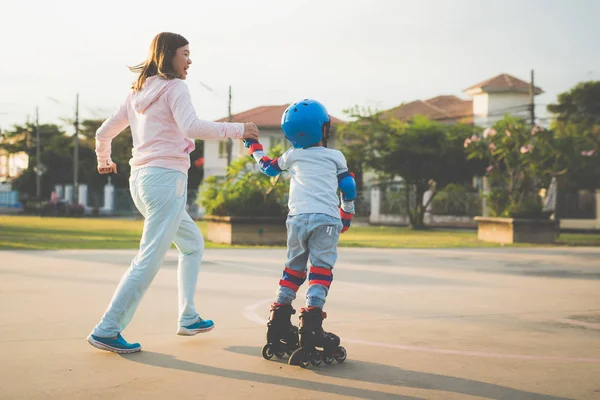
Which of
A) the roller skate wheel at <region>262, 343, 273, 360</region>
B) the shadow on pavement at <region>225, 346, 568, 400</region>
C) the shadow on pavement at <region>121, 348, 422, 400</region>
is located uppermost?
the roller skate wheel at <region>262, 343, 273, 360</region>

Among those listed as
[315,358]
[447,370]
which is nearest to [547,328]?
[447,370]

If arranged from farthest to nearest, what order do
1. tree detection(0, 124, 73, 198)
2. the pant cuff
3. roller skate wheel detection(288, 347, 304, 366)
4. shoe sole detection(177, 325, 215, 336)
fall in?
tree detection(0, 124, 73, 198) < shoe sole detection(177, 325, 215, 336) < the pant cuff < roller skate wheel detection(288, 347, 304, 366)

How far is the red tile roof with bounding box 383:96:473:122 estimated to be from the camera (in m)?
54.0

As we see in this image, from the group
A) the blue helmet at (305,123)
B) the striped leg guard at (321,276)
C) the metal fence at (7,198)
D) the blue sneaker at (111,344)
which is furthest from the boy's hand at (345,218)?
the metal fence at (7,198)

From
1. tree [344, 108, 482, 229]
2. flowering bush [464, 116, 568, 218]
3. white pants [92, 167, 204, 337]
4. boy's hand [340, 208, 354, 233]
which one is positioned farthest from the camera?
tree [344, 108, 482, 229]

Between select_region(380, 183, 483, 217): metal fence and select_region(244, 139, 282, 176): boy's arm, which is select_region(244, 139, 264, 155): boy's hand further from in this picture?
select_region(380, 183, 483, 217): metal fence

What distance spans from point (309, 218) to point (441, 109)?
55.0 meters

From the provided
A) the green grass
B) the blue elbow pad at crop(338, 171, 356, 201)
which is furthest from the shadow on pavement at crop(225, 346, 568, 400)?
the green grass

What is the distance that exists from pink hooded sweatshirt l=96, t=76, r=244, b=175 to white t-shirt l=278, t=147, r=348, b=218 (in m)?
0.38

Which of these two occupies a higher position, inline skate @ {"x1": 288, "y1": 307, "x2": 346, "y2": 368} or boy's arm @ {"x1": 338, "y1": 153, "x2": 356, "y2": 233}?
boy's arm @ {"x1": 338, "y1": 153, "x2": 356, "y2": 233}

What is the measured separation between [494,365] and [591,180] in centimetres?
5008

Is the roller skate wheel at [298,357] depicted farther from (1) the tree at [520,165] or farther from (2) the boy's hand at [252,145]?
(1) the tree at [520,165]

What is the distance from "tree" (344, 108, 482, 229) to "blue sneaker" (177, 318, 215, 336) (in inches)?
1037

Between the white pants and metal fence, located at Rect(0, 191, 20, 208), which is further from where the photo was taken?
metal fence, located at Rect(0, 191, 20, 208)
